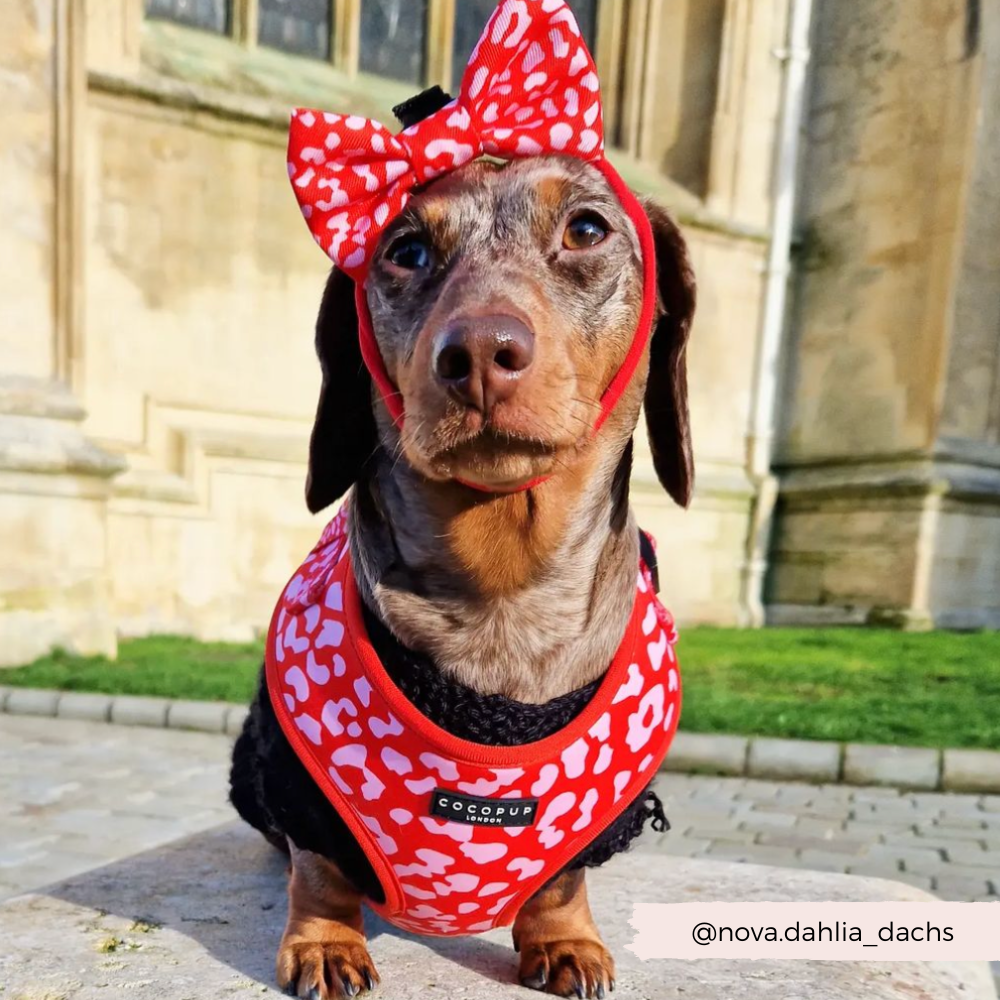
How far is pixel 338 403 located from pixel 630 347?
536mm

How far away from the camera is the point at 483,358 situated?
1.20 m

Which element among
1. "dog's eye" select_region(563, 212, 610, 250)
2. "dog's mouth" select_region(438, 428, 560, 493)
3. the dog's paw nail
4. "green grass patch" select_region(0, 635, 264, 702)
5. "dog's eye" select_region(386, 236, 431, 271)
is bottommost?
"green grass patch" select_region(0, 635, 264, 702)

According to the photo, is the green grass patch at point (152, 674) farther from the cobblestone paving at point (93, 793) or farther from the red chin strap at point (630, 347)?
the red chin strap at point (630, 347)

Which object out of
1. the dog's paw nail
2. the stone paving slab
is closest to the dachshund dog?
the dog's paw nail

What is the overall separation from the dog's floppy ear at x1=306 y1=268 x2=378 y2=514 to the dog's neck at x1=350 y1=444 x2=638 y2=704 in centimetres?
18

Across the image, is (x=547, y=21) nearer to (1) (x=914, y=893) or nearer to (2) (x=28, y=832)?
(1) (x=914, y=893)

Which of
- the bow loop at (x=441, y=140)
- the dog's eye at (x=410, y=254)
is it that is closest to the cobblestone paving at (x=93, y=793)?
the dog's eye at (x=410, y=254)

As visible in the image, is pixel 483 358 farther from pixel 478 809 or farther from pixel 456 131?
pixel 478 809

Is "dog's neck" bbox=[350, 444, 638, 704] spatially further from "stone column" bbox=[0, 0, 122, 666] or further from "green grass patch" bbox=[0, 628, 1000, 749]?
"stone column" bbox=[0, 0, 122, 666]

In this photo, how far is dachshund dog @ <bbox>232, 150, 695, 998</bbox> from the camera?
1343 mm

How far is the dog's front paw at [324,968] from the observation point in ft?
5.07

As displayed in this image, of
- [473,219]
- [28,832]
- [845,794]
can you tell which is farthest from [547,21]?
[845,794]

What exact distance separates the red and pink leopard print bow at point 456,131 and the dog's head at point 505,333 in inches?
1.5

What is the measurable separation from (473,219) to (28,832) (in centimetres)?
288
